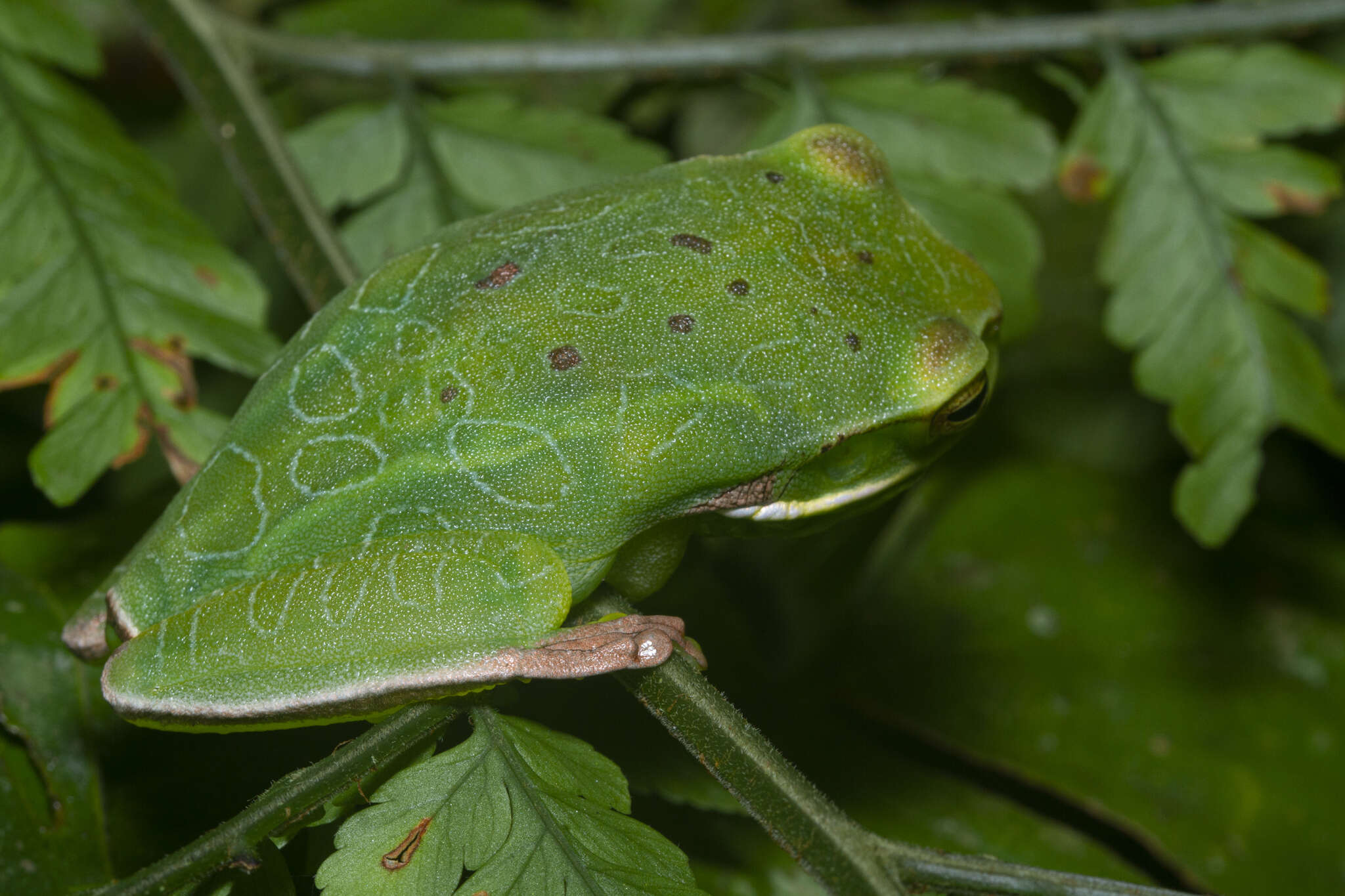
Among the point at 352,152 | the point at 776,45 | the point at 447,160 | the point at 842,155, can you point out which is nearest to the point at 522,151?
the point at 447,160

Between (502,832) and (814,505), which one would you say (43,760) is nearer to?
(502,832)

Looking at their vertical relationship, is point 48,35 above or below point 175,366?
above

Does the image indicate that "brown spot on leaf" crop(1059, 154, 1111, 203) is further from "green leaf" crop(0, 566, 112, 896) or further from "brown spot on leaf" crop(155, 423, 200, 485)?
"green leaf" crop(0, 566, 112, 896)

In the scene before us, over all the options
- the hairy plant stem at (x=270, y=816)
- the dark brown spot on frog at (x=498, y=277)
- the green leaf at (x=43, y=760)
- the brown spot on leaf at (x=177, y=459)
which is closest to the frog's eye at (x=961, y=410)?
the dark brown spot on frog at (x=498, y=277)

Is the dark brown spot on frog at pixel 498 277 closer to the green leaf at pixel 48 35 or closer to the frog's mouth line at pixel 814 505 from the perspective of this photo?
the frog's mouth line at pixel 814 505

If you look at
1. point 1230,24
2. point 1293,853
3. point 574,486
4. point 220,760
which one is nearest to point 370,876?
point 220,760
